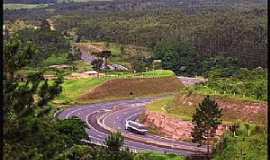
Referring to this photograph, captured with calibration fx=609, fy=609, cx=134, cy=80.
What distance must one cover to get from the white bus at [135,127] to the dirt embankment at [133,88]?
13818mm

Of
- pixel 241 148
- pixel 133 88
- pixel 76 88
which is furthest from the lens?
pixel 133 88

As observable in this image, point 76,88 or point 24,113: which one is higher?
point 24,113

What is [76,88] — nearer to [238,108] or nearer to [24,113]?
[238,108]

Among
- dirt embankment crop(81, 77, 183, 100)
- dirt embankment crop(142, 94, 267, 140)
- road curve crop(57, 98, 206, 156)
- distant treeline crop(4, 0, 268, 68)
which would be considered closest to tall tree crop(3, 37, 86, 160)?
road curve crop(57, 98, 206, 156)

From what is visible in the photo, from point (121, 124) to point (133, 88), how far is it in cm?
1427

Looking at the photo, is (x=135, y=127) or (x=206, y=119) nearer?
(x=206, y=119)

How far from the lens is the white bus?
3890 centimetres

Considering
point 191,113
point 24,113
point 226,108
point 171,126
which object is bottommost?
point 171,126

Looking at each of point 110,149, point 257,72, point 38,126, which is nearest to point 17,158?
point 38,126

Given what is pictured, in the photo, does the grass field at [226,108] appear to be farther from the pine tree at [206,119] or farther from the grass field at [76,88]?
the grass field at [76,88]

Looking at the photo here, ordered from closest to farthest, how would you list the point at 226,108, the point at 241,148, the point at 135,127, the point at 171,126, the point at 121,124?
the point at 241,148 < the point at 226,108 < the point at 171,126 < the point at 135,127 < the point at 121,124

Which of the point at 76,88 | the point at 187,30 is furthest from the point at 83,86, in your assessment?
the point at 187,30

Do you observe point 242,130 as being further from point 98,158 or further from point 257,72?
point 257,72

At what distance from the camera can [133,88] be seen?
5622cm
